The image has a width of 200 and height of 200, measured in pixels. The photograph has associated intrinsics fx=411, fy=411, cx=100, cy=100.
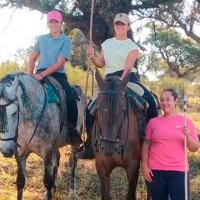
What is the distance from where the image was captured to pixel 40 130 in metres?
5.95

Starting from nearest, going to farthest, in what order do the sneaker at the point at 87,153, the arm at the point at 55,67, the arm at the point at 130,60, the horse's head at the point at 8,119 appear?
the horse's head at the point at 8,119
the arm at the point at 130,60
the sneaker at the point at 87,153
the arm at the point at 55,67

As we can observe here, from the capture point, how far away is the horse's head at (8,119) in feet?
16.0

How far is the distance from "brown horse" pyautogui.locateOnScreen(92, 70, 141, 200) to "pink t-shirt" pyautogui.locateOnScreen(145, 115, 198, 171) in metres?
0.46

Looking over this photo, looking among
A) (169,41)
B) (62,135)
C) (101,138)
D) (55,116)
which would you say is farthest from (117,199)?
(169,41)

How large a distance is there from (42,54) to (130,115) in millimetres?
1958

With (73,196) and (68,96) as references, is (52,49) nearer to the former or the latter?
(68,96)

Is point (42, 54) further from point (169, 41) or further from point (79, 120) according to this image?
point (169, 41)

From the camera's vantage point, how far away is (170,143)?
4629 millimetres

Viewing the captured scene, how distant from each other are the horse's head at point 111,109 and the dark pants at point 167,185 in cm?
64

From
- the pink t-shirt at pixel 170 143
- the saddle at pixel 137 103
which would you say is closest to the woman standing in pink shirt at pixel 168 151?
the pink t-shirt at pixel 170 143

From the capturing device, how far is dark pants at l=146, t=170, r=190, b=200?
4602 mm

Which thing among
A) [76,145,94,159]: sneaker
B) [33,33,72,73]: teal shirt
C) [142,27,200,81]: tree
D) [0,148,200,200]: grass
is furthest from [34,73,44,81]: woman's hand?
[142,27,200,81]: tree

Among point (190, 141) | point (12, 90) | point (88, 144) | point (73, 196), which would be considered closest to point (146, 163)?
point (190, 141)

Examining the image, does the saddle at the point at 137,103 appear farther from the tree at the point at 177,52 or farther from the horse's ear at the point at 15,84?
the tree at the point at 177,52
